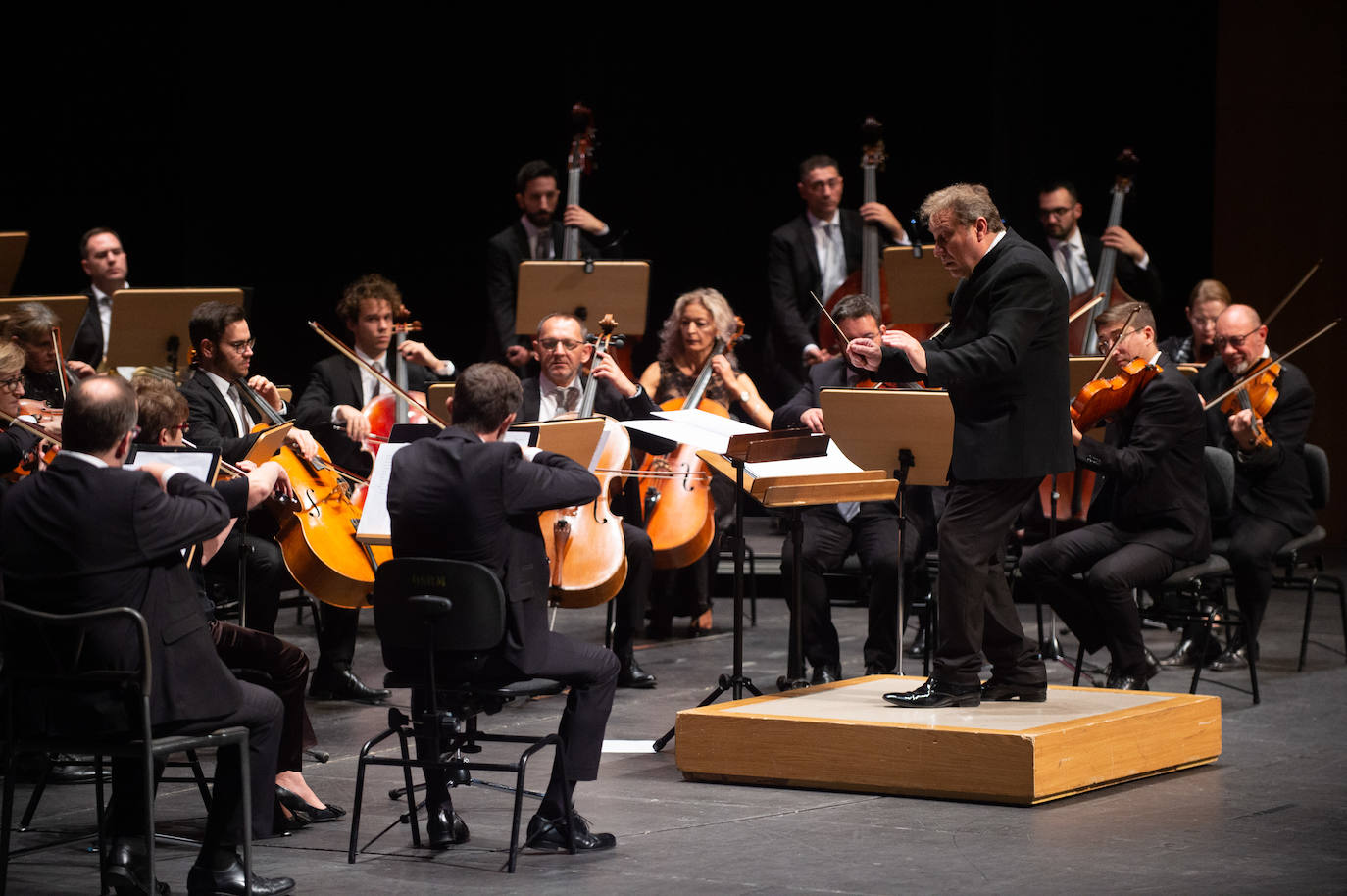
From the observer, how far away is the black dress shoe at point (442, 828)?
11.6 ft

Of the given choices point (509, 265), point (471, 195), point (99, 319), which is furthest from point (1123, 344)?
point (471, 195)

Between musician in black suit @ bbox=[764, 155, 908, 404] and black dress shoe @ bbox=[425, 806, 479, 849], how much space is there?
3372 millimetres

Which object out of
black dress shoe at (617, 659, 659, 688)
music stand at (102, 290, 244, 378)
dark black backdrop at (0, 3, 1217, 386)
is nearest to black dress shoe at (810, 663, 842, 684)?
black dress shoe at (617, 659, 659, 688)

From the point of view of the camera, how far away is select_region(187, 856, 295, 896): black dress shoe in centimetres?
313

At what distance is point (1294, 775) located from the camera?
414 centimetres

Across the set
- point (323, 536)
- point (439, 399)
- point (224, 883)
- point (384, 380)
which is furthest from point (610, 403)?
point (224, 883)

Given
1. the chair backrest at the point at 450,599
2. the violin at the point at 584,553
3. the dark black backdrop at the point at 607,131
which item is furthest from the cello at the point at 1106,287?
the chair backrest at the point at 450,599

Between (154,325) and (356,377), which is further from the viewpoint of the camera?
(356,377)

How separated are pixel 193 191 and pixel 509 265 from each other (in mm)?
2105

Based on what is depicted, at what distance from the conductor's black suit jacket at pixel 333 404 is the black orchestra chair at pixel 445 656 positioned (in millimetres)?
1956

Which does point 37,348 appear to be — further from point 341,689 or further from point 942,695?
point 942,695

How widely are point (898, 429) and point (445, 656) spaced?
1.57 metres

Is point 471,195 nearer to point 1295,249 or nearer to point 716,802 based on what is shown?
point 1295,249

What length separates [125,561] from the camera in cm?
295
